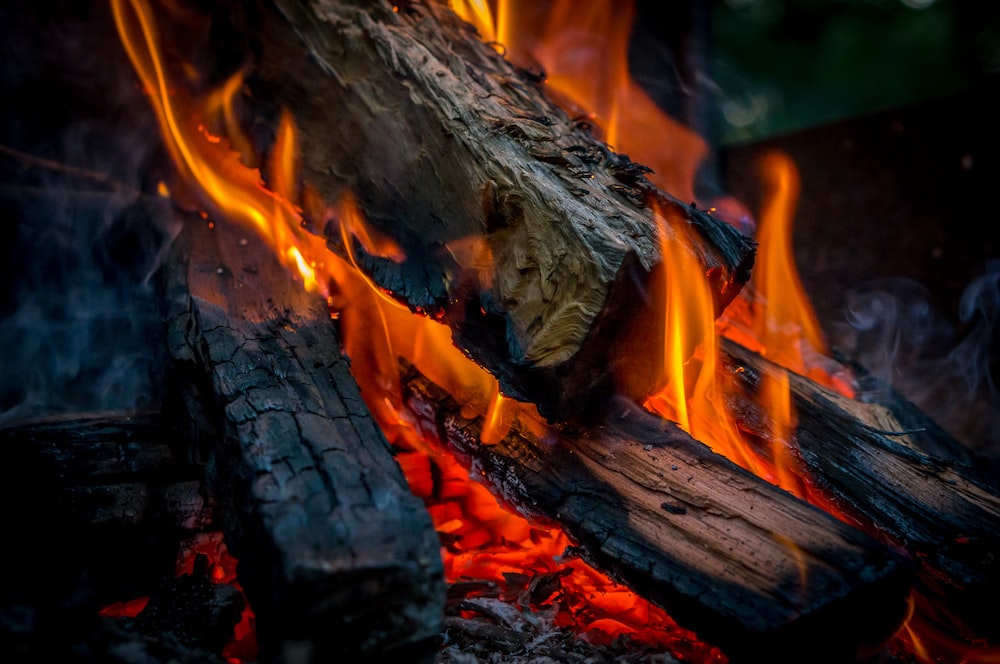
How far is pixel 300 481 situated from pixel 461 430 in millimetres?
587

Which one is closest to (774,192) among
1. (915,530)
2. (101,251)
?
(915,530)

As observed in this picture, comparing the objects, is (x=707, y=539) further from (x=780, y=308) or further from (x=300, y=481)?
(x=780, y=308)

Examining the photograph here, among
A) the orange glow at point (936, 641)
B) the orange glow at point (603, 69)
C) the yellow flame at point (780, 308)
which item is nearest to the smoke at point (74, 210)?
the orange glow at point (603, 69)

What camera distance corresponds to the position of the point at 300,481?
127 centimetres

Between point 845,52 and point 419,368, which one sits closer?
point 419,368

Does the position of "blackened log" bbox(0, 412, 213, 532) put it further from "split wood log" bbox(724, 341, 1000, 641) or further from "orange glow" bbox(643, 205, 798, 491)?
"split wood log" bbox(724, 341, 1000, 641)

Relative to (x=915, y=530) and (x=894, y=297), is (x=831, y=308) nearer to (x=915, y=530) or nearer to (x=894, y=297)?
(x=894, y=297)

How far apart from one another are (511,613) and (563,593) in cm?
17

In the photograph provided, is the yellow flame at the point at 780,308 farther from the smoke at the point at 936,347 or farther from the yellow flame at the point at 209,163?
the yellow flame at the point at 209,163

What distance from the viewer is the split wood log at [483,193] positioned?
1.44m

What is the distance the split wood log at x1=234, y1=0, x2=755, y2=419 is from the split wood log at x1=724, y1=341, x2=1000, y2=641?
429 millimetres

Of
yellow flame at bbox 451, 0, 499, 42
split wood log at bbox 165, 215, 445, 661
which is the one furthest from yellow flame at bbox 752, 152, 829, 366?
split wood log at bbox 165, 215, 445, 661

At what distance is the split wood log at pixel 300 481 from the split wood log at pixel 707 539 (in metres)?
0.43

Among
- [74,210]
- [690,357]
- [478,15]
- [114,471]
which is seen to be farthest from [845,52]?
[114,471]
